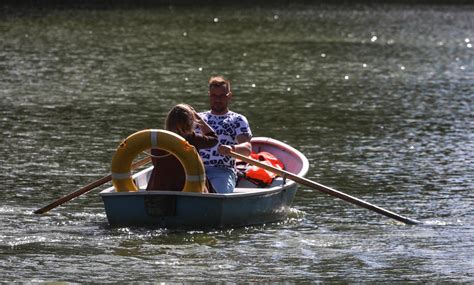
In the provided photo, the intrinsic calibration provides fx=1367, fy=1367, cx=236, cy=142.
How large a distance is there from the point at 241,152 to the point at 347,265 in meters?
2.22

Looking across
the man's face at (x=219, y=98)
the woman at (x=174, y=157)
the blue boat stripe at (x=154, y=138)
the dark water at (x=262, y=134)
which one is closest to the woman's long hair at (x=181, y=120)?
the woman at (x=174, y=157)

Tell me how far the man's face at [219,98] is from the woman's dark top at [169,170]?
564 mm

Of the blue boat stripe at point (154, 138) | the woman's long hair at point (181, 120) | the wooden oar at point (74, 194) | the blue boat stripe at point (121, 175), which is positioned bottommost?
the wooden oar at point (74, 194)

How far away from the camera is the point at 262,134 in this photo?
20281mm

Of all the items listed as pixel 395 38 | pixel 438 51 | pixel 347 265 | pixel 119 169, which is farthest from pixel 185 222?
pixel 395 38

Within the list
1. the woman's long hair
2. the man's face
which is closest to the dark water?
the woman's long hair

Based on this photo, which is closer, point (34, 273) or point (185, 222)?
point (34, 273)

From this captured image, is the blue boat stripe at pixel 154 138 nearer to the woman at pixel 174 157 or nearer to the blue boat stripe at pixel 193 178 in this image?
the woman at pixel 174 157

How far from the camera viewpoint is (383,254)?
12008 millimetres

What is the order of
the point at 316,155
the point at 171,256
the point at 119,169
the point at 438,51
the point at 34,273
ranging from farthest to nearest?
the point at 438,51 < the point at 316,155 < the point at 119,169 < the point at 171,256 < the point at 34,273

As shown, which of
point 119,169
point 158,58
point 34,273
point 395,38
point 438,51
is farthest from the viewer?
point 395,38

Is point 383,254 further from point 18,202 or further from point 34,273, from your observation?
point 18,202

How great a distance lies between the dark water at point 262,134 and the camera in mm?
11586

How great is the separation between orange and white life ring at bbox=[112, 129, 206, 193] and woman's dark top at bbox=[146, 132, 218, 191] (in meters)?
0.19
